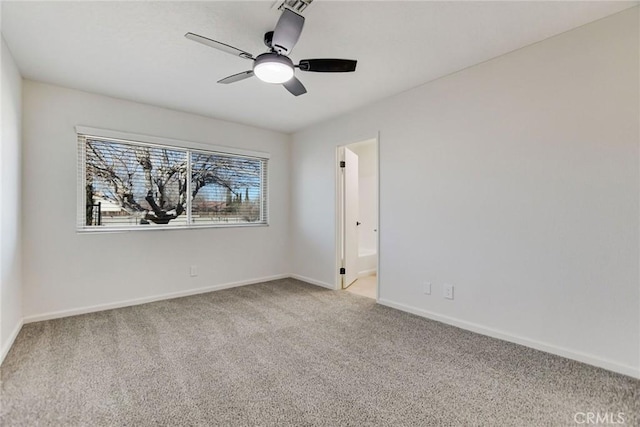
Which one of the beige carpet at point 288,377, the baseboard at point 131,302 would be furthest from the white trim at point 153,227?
the beige carpet at point 288,377

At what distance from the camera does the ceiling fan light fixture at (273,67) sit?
78.5 inches

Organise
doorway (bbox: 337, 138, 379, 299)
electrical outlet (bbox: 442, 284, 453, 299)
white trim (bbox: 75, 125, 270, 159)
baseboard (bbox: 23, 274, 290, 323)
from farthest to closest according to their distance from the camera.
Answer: doorway (bbox: 337, 138, 379, 299) < white trim (bbox: 75, 125, 270, 159) < baseboard (bbox: 23, 274, 290, 323) < electrical outlet (bbox: 442, 284, 453, 299)

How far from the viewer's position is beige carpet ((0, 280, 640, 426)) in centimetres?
160

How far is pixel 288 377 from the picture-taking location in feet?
6.42

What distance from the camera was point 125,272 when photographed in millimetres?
3406

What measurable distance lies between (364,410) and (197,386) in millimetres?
1044

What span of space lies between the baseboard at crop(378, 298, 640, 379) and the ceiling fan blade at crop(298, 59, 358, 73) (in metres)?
2.44

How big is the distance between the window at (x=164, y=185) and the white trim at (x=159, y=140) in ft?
0.04

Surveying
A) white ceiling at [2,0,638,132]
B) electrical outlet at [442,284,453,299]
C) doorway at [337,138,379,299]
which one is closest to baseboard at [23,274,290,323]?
doorway at [337,138,379,299]

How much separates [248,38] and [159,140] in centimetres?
204

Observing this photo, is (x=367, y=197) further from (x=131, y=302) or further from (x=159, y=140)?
(x=131, y=302)

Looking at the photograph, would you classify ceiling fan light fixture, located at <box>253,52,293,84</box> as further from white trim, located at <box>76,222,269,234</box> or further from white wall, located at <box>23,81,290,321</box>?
white trim, located at <box>76,222,269,234</box>

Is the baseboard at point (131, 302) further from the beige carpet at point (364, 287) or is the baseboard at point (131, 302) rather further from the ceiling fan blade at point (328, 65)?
the ceiling fan blade at point (328, 65)

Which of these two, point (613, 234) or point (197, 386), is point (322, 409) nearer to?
point (197, 386)
